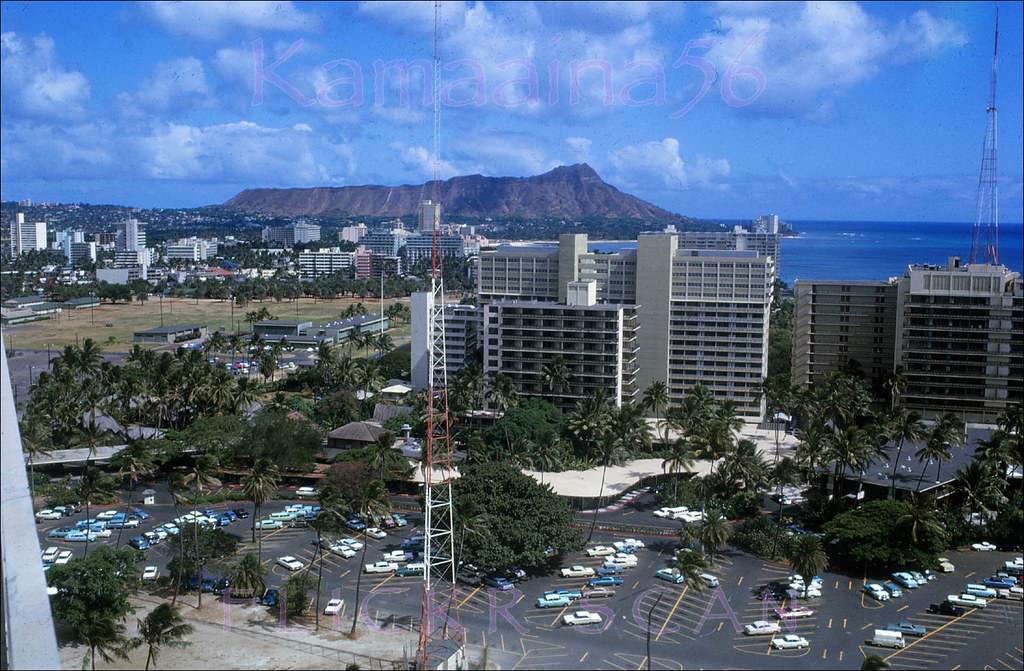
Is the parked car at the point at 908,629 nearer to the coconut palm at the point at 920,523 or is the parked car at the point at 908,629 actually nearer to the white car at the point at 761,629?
the white car at the point at 761,629

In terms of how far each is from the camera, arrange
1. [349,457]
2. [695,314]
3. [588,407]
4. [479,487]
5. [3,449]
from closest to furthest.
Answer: [3,449] → [479,487] → [349,457] → [588,407] → [695,314]

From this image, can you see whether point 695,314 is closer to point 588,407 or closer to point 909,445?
point 588,407

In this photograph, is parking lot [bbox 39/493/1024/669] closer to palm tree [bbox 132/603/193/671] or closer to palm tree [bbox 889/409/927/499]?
palm tree [bbox 132/603/193/671]

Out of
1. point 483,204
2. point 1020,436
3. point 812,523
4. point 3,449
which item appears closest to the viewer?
point 3,449

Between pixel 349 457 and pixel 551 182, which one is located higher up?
pixel 551 182

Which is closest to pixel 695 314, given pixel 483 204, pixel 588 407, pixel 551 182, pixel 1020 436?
pixel 588 407

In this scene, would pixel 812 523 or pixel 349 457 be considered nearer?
pixel 812 523

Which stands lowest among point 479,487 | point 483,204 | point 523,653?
point 523,653
